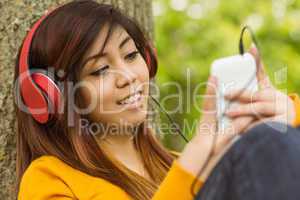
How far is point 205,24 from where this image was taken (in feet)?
18.1

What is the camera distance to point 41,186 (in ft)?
5.04

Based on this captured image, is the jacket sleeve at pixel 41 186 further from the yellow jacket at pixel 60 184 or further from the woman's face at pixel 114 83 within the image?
the woman's face at pixel 114 83

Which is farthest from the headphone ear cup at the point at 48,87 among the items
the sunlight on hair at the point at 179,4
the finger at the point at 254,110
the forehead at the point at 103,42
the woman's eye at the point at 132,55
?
the sunlight on hair at the point at 179,4

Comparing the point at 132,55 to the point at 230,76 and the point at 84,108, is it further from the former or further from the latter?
the point at 230,76

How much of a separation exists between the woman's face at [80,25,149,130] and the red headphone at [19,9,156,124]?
10 cm

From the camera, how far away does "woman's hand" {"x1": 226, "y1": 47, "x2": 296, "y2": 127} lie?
128cm

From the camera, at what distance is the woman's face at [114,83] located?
5.32ft

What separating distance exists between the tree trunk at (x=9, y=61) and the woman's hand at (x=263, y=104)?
0.77m

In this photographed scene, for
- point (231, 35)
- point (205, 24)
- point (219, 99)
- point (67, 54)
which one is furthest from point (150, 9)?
point (205, 24)

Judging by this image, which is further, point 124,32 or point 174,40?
point 174,40

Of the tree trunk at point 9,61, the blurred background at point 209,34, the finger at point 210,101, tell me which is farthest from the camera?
the blurred background at point 209,34

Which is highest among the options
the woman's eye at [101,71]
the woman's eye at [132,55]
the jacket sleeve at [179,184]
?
the woman's eye at [132,55]

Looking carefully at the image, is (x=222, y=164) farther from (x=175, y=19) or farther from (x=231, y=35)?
(x=175, y=19)

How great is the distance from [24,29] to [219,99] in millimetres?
824
